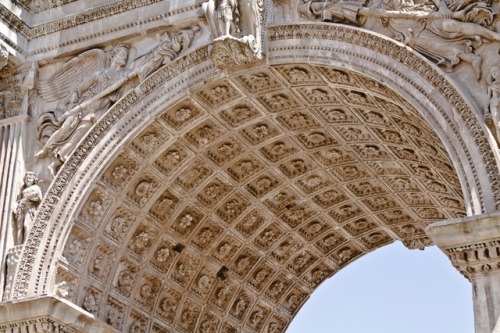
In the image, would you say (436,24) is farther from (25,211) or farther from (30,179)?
(25,211)

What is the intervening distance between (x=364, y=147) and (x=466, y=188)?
450 cm

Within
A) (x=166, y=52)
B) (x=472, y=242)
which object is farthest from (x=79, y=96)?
(x=472, y=242)

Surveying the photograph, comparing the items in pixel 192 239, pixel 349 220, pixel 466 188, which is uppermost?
pixel 349 220

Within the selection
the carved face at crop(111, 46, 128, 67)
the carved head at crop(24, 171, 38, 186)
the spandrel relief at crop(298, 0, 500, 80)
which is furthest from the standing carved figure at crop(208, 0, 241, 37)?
the carved head at crop(24, 171, 38, 186)

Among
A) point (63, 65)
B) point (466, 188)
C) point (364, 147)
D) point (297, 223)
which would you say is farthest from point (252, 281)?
point (466, 188)

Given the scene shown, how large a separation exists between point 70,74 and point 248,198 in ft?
12.4

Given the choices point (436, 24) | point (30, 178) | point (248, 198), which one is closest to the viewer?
point (436, 24)

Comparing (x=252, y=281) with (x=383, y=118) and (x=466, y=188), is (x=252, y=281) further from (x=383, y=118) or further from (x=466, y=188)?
(x=466, y=188)

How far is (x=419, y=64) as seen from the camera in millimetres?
17406

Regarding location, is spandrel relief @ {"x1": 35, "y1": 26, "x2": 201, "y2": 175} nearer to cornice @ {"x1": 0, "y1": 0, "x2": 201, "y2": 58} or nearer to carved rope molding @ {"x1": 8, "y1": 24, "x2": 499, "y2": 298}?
carved rope molding @ {"x1": 8, "y1": 24, "x2": 499, "y2": 298}

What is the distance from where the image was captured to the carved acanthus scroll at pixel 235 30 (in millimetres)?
18750

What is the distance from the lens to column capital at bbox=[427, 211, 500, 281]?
51.1ft

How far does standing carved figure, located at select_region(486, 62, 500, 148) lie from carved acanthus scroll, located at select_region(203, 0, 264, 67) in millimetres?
3752

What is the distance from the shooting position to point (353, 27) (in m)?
18.2
